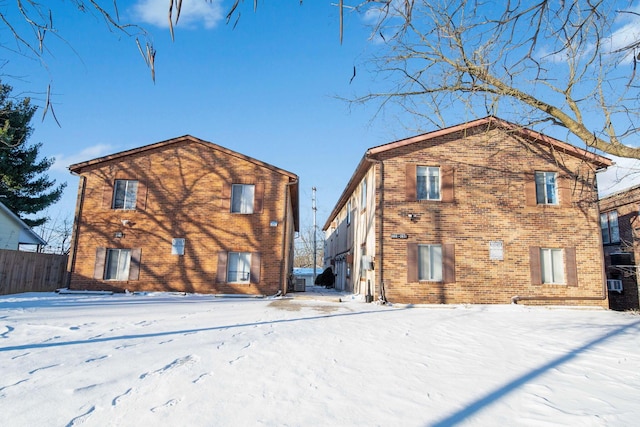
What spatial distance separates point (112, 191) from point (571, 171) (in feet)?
59.6

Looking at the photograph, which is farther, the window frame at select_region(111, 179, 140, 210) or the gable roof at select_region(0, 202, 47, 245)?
the gable roof at select_region(0, 202, 47, 245)

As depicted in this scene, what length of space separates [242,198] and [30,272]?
28.4 ft

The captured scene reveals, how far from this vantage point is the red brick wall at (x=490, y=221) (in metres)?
13.1

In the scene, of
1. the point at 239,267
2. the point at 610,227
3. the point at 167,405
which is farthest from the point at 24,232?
the point at 610,227

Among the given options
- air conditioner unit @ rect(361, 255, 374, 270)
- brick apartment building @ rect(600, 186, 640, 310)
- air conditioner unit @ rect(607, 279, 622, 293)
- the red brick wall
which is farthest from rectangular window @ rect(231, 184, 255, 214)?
air conditioner unit @ rect(607, 279, 622, 293)

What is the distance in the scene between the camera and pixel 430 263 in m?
13.2

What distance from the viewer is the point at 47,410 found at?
3.13 m

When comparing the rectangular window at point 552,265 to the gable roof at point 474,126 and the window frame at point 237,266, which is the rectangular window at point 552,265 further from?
the window frame at point 237,266

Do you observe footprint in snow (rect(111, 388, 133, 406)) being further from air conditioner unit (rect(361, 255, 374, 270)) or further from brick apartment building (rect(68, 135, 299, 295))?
brick apartment building (rect(68, 135, 299, 295))

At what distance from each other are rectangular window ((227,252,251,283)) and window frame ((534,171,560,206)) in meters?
11.3

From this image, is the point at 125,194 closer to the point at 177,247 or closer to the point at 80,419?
the point at 177,247

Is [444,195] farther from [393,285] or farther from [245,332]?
[245,332]

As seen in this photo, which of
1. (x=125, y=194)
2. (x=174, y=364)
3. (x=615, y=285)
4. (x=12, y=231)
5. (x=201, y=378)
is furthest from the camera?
(x=12, y=231)

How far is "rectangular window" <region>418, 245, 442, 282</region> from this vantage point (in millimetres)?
13109
